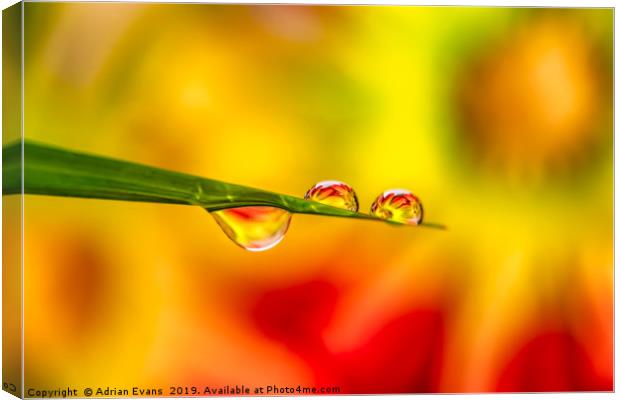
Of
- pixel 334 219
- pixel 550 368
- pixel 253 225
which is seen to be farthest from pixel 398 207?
pixel 550 368

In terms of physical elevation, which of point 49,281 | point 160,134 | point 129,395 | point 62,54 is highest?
point 62,54

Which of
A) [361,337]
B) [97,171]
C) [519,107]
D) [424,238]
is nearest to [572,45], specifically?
[519,107]

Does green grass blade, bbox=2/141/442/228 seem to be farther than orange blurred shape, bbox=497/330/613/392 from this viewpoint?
No

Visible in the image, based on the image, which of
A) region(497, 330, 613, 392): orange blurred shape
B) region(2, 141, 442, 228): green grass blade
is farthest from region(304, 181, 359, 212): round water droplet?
region(497, 330, 613, 392): orange blurred shape

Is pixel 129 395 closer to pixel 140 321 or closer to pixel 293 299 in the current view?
pixel 140 321

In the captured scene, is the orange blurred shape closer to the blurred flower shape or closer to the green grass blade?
the blurred flower shape

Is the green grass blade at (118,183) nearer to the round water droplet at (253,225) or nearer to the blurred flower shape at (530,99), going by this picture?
the round water droplet at (253,225)

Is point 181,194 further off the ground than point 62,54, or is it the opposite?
point 62,54
